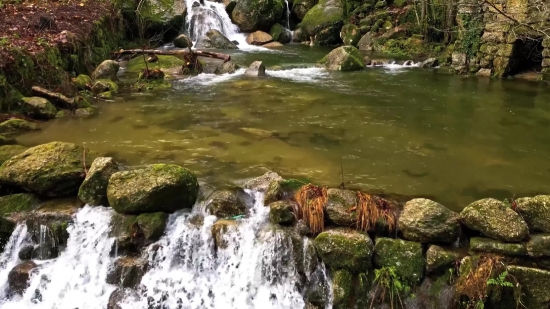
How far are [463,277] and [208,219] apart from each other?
301 cm

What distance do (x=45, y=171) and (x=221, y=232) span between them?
258 centimetres

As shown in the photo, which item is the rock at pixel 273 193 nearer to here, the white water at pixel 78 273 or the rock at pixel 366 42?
the white water at pixel 78 273

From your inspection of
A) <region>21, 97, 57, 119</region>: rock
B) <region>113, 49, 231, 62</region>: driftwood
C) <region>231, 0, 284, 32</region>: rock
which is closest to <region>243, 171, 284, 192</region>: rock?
<region>21, 97, 57, 119</region>: rock

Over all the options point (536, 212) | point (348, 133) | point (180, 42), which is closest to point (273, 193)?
point (536, 212)

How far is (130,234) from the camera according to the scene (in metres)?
5.59

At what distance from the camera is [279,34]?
22.4 m

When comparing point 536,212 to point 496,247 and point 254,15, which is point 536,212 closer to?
point 496,247

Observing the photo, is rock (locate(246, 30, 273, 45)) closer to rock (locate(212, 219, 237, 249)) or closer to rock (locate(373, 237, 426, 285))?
rock (locate(212, 219, 237, 249))

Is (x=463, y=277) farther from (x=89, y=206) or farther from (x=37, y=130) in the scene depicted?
(x=37, y=130)

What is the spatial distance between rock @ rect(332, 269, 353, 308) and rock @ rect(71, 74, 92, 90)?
8.76 metres

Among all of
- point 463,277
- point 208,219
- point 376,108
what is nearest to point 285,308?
point 208,219

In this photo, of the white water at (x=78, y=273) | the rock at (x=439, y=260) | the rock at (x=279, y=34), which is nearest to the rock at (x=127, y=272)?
the white water at (x=78, y=273)

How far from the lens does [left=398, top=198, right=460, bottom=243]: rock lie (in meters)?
4.95

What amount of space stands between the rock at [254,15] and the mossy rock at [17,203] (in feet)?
58.3
